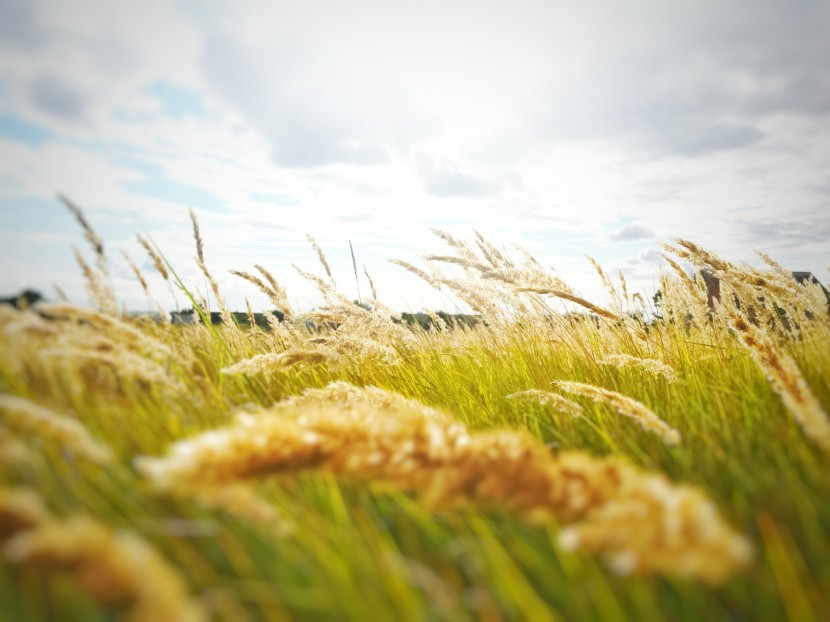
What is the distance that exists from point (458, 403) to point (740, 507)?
50.1 inches

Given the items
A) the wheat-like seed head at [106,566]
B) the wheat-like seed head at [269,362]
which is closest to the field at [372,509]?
the wheat-like seed head at [106,566]

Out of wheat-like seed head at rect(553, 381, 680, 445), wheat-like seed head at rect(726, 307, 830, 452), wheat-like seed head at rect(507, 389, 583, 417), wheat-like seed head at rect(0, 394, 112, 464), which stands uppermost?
wheat-like seed head at rect(0, 394, 112, 464)

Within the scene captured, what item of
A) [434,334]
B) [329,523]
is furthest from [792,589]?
[434,334]

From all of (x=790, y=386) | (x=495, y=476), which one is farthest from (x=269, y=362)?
(x=790, y=386)

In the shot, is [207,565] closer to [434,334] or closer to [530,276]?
[530,276]

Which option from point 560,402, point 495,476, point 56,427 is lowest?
point 560,402

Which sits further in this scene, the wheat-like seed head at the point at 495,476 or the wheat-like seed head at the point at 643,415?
the wheat-like seed head at the point at 643,415

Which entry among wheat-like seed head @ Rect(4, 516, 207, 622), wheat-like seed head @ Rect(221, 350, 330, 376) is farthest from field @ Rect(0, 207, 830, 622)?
wheat-like seed head @ Rect(221, 350, 330, 376)

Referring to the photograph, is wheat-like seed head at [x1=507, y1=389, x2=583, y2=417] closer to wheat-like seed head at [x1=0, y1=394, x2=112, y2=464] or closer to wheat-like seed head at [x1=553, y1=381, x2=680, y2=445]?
wheat-like seed head at [x1=553, y1=381, x2=680, y2=445]

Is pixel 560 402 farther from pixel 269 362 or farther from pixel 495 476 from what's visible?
pixel 269 362

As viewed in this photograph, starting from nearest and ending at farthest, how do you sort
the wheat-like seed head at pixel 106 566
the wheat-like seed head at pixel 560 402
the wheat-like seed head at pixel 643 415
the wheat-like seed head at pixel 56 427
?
the wheat-like seed head at pixel 106 566 < the wheat-like seed head at pixel 56 427 < the wheat-like seed head at pixel 643 415 < the wheat-like seed head at pixel 560 402

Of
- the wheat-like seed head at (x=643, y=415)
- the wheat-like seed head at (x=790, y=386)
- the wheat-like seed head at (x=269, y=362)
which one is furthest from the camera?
the wheat-like seed head at (x=269, y=362)

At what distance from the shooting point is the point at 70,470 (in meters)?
0.85

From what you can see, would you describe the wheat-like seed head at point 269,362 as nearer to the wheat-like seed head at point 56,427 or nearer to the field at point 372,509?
the field at point 372,509
